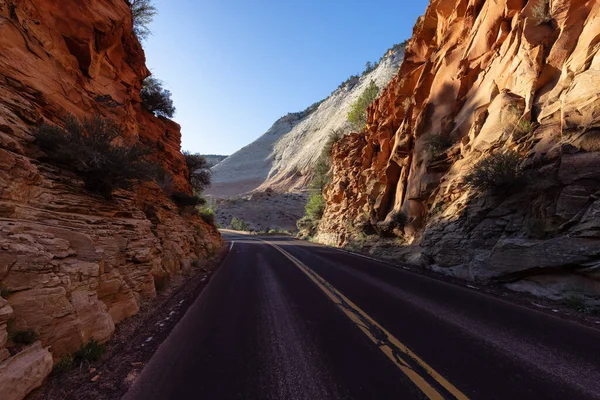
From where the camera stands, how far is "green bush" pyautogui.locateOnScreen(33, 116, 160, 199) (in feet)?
18.6

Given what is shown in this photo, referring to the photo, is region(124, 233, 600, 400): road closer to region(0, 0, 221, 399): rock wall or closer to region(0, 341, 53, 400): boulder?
region(0, 341, 53, 400): boulder

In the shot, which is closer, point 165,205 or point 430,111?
point 165,205

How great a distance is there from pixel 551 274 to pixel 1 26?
13.1m

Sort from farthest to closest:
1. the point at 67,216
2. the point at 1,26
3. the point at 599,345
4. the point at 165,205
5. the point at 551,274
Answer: the point at 165,205 < the point at 551,274 < the point at 1,26 < the point at 67,216 < the point at 599,345

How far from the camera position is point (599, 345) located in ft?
13.2

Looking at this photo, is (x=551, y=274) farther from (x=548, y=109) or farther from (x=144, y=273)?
(x=144, y=273)

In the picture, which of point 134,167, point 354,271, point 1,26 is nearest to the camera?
point 1,26

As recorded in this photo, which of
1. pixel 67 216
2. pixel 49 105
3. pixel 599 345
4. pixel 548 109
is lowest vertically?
pixel 599 345

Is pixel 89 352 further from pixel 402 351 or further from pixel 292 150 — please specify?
pixel 292 150

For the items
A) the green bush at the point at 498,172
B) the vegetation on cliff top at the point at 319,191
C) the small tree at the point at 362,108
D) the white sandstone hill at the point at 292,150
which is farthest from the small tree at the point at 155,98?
the white sandstone hill at the point at 292,150

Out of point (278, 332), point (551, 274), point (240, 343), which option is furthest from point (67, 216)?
point (551, 274)

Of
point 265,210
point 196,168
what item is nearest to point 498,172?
point 196,168

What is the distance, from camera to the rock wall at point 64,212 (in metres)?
3.44

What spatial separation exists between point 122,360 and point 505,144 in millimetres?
12019
